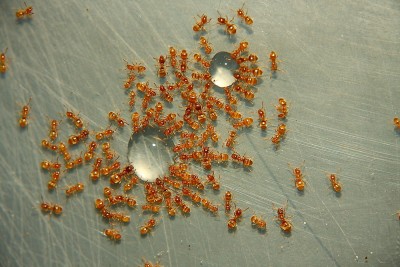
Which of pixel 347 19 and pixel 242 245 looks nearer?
pixel 242 245

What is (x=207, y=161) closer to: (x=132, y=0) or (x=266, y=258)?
(x=266, y=258)

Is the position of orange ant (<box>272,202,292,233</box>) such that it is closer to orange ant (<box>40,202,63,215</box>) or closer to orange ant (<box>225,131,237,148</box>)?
orange ant (<box>225,131,237,148</box>)

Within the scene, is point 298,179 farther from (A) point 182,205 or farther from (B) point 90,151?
(B) point 90,151

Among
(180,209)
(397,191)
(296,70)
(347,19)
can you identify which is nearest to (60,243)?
(180,209)

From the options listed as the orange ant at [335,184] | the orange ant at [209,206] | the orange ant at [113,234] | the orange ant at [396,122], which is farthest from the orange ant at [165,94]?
the orange ant at [396,122]

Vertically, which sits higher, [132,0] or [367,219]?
[132,0]

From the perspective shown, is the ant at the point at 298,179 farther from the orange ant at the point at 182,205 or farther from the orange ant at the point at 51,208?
the orange ant at the point at 51,208

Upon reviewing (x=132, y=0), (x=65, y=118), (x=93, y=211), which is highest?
(x=132, y=0)
